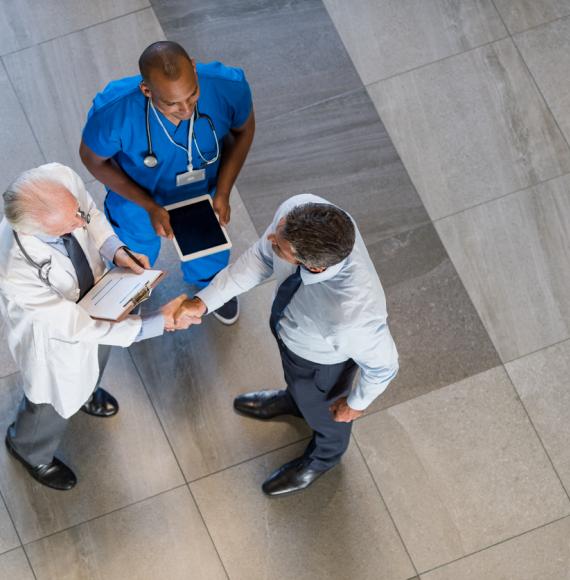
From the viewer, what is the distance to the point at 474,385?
11.1 ft

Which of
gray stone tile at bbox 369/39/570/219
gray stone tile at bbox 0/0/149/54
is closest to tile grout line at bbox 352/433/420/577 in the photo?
gray stone tile at bbox 369/39/570/219

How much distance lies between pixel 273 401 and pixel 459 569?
3.33ft

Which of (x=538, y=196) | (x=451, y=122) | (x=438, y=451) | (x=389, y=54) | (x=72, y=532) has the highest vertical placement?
(x=389, y=54)

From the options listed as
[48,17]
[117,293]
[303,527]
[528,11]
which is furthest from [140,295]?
[528,11]

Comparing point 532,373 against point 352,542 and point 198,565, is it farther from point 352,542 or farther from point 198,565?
point 198,565

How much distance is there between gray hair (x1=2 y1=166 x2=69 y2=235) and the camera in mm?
2209

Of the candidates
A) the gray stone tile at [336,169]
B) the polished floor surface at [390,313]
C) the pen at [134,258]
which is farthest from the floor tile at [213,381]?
the pen at [134,258]

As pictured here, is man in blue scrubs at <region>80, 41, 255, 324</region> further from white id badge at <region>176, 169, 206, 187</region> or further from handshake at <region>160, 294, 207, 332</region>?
handshake at <region>160, 294, 207, 332</region>

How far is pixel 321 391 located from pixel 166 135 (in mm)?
1008

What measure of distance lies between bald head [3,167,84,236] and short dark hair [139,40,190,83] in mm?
441

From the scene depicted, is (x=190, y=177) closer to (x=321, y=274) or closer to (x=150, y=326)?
(x=150, y=326)

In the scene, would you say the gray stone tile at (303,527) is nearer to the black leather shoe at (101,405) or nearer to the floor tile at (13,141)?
the black leather shoe at (101,405)

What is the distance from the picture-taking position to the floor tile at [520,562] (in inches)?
123

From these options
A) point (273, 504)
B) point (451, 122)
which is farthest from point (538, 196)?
point (273, 504)
